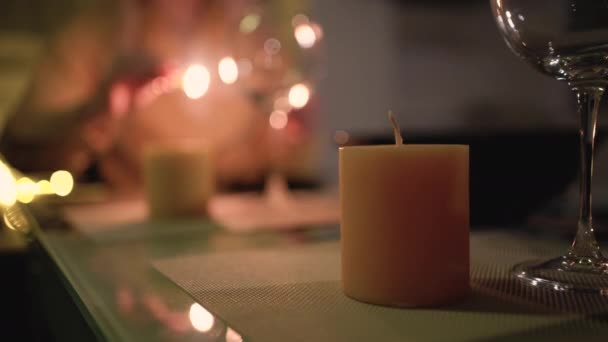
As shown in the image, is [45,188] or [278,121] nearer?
[45,188]

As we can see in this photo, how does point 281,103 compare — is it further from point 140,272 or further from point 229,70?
point 140,272

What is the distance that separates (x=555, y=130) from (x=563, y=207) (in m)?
0.41

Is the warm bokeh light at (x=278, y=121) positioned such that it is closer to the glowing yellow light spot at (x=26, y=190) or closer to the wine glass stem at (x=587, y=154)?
the glowing yellow light spot at (x=26, y=190)

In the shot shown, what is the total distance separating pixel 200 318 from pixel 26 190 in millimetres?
767

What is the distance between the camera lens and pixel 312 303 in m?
0.38

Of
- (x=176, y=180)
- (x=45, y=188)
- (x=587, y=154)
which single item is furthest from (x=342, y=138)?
(x=45, y=188)

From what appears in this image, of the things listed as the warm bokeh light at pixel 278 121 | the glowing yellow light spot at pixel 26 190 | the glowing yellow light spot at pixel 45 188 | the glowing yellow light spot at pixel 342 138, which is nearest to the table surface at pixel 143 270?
the glowing yellow light spot at pixel 342 138

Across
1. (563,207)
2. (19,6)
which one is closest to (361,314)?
(563,207)

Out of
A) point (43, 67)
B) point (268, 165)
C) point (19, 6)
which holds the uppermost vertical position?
point (19, 6)

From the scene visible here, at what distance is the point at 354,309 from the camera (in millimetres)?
366

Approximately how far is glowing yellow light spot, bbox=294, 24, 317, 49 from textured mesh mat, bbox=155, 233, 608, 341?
2.18 feet

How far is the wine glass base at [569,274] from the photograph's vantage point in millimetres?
403

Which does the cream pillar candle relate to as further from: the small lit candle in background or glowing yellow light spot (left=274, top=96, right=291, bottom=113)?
the small lit candle in background

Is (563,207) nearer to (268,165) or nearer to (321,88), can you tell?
(268,165)
